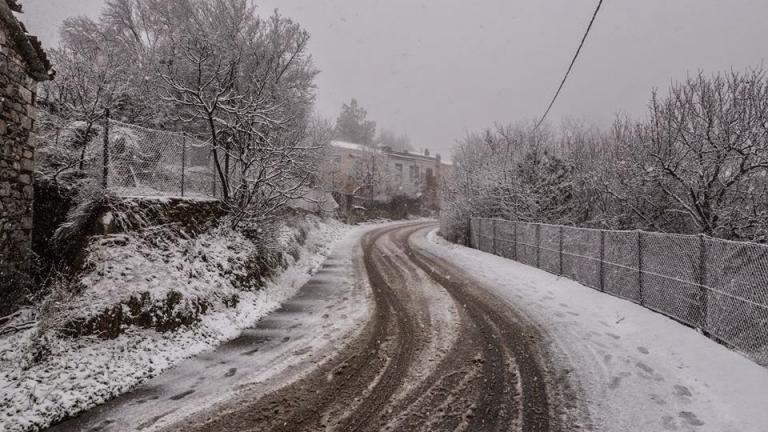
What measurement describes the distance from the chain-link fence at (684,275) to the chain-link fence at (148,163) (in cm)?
1047

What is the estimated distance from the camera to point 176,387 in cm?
436

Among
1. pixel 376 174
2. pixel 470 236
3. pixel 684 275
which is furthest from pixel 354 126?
pixel 684 275

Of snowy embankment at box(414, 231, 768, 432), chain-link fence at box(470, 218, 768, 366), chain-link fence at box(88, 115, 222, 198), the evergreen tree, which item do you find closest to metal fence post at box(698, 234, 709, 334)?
chain-link fence at box(470, 218, 768, 366)

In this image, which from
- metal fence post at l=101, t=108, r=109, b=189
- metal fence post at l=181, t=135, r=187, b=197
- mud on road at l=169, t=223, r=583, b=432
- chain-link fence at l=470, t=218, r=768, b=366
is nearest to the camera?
mud on road at l=169, t=223, r=583, b=432

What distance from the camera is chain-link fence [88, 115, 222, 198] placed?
6793 millimetres

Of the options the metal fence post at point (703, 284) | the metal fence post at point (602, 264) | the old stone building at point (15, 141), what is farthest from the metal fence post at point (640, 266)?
the old stone building at point (15, 141)

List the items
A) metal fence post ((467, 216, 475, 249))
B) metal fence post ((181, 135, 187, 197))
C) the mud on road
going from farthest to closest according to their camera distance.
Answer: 1. metal fence post ((467, 216, 475, 249))
2. metal fence post ((181, 135, 187, 197))
3. the mud on road

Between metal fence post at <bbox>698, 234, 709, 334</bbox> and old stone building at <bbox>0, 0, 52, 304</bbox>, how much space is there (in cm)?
1093

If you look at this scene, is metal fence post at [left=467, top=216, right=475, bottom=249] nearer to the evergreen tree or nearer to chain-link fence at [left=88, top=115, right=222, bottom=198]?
chain-link fence at [left=88, top=115, right=222, bottom=198]

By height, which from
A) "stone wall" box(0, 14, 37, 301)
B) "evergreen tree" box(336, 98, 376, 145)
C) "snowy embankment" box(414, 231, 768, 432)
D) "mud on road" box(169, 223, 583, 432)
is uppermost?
"evergreen tree" box(336, 98, 376, 145)

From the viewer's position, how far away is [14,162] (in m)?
5.70

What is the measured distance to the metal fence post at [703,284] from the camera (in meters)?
5.82

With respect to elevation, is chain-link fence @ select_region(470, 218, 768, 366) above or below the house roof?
below

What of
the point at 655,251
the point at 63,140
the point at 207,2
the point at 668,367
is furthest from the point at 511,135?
the point at 63,140
